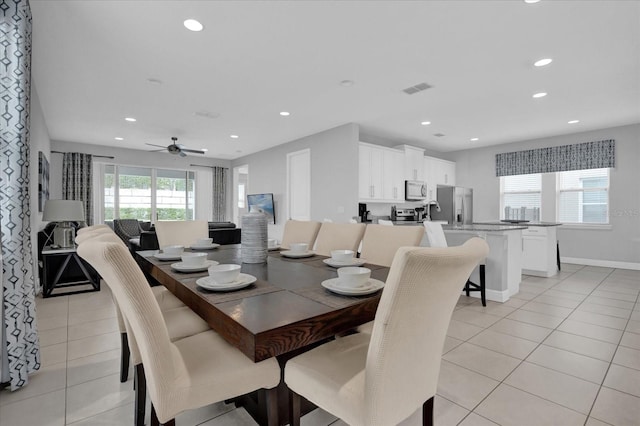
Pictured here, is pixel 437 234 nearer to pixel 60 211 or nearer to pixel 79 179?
pixel 60 211

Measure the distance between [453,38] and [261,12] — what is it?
5.43 feet

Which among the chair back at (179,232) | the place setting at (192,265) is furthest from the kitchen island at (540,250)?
the place setting at (192,265)

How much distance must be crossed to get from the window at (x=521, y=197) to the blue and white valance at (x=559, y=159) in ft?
0.78

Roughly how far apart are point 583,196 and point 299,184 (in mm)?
5699

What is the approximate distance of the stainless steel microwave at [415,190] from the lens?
6.39 metres

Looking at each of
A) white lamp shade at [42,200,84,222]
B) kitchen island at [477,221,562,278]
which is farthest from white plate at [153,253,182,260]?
kitchen island at [477,221,562,278]

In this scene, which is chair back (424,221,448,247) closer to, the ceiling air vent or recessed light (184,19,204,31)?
the ceiling air vent

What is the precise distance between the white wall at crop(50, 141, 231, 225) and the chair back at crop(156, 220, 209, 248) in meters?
5.53

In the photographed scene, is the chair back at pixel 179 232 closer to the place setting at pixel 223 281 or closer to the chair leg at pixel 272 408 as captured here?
the place setting at pixel 223 281

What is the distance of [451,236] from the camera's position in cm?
432

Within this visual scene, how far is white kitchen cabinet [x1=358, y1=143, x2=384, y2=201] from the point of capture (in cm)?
553

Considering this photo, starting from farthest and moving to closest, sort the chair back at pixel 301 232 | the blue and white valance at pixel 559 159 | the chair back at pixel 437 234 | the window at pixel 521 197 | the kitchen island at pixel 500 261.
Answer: the window at pixel 521 197 < the blue and white valance at pixel 559 159 < the kitchen island at pixel 500 261 < the chair back at pixel 437 234 < the chair back at pixel 301 232

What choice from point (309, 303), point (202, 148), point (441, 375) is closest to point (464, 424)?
point (441, 375)

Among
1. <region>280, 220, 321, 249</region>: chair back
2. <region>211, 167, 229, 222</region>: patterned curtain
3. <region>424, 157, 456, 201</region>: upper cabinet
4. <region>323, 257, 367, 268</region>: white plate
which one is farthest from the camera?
<region>211, 167, 229, 222</region>: patterned curtain
